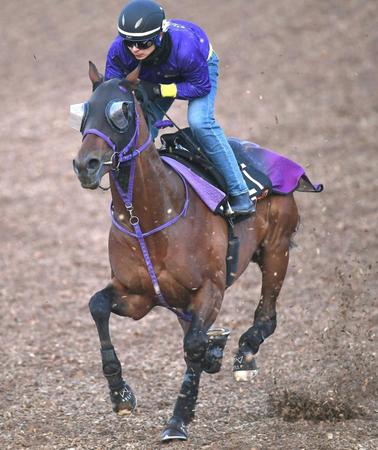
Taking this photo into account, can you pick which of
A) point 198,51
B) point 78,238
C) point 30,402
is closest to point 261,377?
point 30,402

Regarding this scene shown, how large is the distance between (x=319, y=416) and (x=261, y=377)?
1.21 metres

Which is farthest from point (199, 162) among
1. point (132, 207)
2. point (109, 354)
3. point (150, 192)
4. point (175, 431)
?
point (175, 431)

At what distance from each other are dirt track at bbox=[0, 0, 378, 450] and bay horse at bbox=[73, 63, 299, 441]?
2.54ft

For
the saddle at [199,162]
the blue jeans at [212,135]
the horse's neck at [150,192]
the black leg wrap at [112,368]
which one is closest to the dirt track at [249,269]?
the black leg wrap at [112,368]

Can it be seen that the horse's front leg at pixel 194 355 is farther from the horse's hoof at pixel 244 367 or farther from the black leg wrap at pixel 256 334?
the black leg wrap at pixel 256 334

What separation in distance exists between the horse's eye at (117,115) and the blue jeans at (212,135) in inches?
33.9

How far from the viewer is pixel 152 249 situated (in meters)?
5.70

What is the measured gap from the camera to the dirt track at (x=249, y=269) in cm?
677

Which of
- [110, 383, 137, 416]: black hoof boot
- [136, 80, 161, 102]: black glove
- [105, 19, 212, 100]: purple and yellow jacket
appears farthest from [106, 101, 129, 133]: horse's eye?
[110, 383, 137, 416]: black hoof boot

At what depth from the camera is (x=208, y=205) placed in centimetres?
605

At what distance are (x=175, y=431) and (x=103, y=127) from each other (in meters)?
2.26

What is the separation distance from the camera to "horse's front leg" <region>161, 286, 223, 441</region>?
575 cm

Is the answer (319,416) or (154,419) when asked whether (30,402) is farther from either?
(319,416)

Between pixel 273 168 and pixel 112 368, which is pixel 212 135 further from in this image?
pixel 112 368
